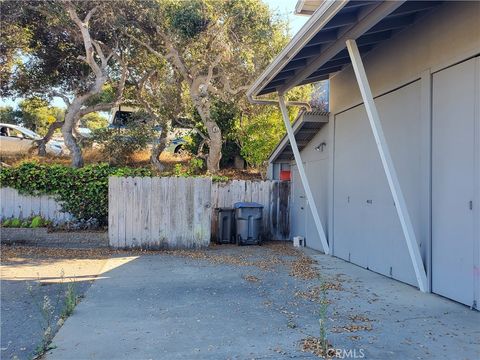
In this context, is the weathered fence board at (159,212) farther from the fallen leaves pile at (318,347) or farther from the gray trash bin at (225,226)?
the fallen leaves pile at (318,347)

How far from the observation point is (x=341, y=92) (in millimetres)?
9492

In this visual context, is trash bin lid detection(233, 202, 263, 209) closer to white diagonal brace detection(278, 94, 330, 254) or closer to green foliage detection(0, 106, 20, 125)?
white diagonal brace detection(278, 94, 330, 254)

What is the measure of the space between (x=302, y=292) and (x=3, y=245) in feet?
25.8

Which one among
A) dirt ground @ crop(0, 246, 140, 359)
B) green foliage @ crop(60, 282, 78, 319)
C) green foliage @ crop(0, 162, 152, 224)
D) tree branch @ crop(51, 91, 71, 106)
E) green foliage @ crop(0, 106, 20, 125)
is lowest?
dirt ground @ crop(0, 246, 140, 359)

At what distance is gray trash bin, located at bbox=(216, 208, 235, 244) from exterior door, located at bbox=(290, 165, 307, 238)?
6.33 feet

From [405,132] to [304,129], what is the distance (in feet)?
13.3

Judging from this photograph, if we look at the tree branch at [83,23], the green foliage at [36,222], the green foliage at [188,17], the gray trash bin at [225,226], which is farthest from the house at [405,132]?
the tree branch at [83,23]

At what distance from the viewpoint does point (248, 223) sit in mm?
11398

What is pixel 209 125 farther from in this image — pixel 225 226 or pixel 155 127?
pixel 225 226

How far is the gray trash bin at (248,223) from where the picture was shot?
37.3 ft

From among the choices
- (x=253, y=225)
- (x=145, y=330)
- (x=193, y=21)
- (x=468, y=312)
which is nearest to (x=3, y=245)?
(x=253, y=225)

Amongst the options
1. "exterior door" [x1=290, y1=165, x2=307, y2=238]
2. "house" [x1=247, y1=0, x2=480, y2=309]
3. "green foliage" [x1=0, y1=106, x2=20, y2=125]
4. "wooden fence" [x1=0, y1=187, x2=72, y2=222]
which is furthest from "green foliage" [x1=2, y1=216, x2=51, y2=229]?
"green foliage" [x1=0, y1=106, x2=20, y2=125]

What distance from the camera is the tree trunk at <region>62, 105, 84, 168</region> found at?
14797mm

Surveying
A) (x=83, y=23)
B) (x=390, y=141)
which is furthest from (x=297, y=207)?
(x=83, y=23)
